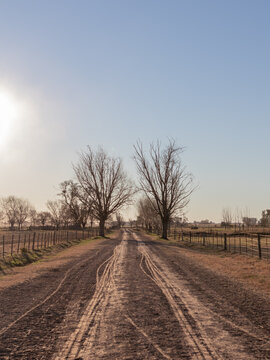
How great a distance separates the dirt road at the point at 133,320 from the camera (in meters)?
4.94

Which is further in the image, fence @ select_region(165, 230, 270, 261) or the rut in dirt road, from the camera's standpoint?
fence @ select_region(165, 230, 270, 261)

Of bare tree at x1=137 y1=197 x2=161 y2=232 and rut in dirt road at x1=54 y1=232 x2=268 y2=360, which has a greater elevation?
bare tree at x1=137 y1=197 x2=161 y2=232

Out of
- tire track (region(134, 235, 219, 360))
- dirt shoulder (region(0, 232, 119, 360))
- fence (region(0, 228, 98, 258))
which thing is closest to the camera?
tire track (region(134, 235, 219, 360))

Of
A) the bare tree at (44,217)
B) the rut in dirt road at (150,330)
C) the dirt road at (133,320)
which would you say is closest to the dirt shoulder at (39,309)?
the dirt road at (133,320)

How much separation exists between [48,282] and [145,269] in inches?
190

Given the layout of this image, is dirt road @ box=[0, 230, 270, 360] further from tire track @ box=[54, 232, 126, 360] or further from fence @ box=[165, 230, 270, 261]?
fence @ box=[165, 230, 270, 261]

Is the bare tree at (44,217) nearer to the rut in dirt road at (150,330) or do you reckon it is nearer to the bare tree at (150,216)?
the bare tree at (150,216)

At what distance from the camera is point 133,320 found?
6566mm

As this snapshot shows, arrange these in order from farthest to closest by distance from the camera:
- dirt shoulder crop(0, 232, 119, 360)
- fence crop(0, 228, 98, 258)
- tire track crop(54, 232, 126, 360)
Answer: fence crop(0, 228, 98, 258) → dirt shoulder crop(0, 232, 119, 360) → tire track crop(54, 232, 126, 360)

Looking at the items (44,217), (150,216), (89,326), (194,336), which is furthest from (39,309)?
(44,217)

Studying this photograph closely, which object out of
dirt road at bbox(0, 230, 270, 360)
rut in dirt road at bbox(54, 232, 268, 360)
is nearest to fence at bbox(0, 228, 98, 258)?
dirt road at bbox(0, 230, 270, 360)

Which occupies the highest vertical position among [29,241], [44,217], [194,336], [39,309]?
[44,217]

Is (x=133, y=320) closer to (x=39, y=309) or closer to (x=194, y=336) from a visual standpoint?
(x=194, y=336)

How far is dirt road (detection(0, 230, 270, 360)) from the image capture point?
494cm
